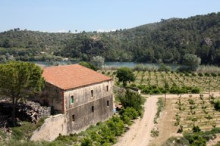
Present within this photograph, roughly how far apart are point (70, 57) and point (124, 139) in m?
140

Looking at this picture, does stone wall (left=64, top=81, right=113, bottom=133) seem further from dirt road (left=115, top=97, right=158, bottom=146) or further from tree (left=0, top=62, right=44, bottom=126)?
dirt road (left=115, top=97, right=158, bottom=146)

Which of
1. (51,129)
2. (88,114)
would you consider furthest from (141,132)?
(51,129)

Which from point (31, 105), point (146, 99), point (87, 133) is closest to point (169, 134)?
point (87, 133)

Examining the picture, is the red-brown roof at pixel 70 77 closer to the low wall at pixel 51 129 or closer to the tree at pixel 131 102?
the low wall at pixel 51 129

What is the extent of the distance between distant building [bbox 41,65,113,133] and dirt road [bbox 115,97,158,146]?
4.17 meters

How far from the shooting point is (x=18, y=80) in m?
27.8

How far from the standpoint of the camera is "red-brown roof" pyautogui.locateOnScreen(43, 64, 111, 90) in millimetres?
32562

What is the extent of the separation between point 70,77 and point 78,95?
8.51 feet

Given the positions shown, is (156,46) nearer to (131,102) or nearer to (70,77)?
(131,102)

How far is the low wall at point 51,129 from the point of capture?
27655mm

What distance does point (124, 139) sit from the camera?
31906 millimetres

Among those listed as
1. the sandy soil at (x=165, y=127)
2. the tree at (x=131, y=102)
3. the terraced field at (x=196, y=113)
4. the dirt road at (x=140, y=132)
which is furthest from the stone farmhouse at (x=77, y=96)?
the terraced field at (x=196, y=113)

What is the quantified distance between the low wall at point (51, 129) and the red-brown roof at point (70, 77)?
305 cm

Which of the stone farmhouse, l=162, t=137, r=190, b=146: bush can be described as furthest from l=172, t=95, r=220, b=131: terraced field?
the stone farmhouse
